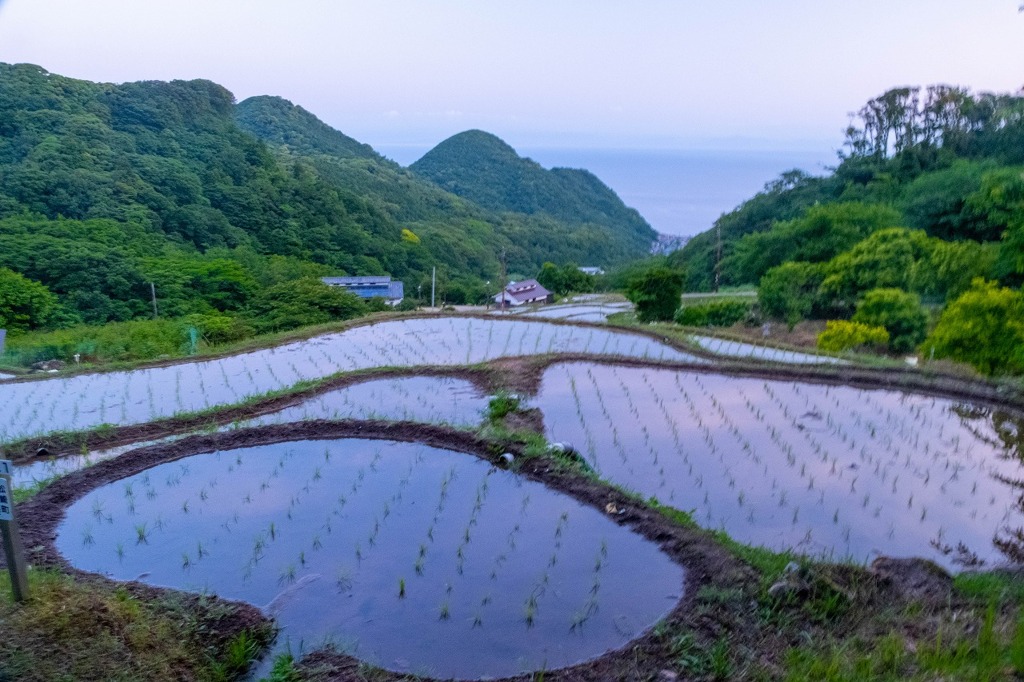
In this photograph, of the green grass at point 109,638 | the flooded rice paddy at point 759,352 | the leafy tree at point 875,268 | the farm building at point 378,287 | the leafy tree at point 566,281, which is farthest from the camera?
the leafy tree at point 566,281

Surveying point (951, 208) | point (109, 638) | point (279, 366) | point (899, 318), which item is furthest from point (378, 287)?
point (109, 638)

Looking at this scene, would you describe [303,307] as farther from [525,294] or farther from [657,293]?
[525,294]

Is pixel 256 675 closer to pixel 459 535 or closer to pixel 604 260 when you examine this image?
pixel 459 535

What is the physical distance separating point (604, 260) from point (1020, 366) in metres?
51.4

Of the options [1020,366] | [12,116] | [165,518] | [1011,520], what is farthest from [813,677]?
[12,116]

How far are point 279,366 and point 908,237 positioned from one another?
18675 mm

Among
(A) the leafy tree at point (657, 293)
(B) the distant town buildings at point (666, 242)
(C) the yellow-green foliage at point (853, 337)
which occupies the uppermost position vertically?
(B) the distant town buildings at point (666, 242)

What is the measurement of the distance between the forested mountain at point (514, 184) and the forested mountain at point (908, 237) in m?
36.5

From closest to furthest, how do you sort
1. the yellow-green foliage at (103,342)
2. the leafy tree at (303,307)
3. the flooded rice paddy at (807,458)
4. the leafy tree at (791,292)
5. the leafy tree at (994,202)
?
the flooded rice paddy at (807,458), the yellow-green foliage at (103,342), the leafy tree at (994,202), the leafy tree at (791,292), the leafy tree at (303,307)

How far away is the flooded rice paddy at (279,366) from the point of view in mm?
7574

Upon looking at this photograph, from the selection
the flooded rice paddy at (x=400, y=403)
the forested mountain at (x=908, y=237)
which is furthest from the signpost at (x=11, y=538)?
the forested mountain at (x=908, y=237)

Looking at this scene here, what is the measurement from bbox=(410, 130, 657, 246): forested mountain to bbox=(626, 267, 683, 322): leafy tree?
2143 inches

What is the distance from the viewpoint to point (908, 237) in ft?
63.4

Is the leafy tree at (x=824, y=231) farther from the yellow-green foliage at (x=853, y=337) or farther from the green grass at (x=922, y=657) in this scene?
the green grass at (x=922, y=657)
